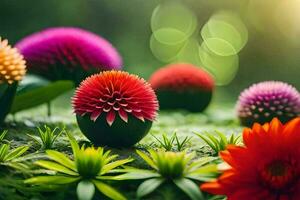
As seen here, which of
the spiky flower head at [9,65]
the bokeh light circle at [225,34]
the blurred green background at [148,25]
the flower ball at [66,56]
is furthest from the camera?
the bokeh light circle at [225,34]

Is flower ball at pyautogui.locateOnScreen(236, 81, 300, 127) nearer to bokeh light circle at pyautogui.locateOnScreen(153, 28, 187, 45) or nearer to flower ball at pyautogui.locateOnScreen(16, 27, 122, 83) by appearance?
flower ball at pyautogui.locateOnScreen(16, 27, 122, 83)

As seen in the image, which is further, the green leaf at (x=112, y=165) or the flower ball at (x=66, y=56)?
the flower ball at (x=66, y=56)

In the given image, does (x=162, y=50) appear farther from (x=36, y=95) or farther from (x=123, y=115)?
(x=123, y=115)

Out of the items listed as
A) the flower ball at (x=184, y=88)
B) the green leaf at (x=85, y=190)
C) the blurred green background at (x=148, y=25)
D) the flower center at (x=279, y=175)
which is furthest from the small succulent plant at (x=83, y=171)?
the blurred green background at (x=148, y=25)

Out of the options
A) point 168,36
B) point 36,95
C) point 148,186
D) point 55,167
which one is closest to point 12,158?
point 55,167

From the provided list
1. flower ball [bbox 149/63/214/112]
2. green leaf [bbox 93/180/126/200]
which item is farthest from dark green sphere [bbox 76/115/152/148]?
flower ball [bbox 149/63/214/112]

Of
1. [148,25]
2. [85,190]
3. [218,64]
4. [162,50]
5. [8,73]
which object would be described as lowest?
[85,190]

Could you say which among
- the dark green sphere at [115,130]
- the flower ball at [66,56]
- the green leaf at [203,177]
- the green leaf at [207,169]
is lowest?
the green leaf at [203,177]

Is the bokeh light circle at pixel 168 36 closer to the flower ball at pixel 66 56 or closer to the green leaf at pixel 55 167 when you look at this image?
the flower ball at pixel 66 56
